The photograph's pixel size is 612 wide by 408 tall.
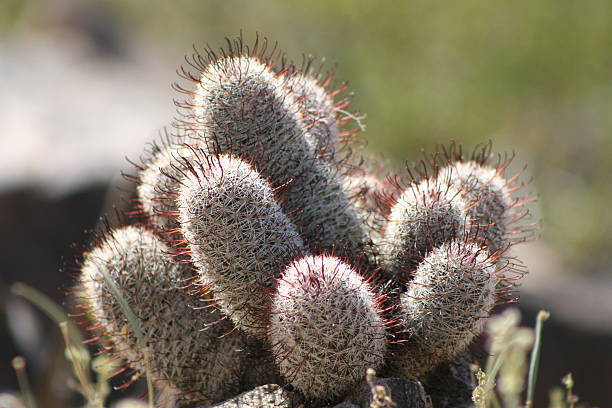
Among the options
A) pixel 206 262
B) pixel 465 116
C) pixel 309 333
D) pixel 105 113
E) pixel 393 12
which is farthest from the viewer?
pixel 393 12

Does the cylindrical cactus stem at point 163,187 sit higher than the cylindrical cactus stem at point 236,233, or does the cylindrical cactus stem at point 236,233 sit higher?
the cylindrical cactus stem at point 163,187

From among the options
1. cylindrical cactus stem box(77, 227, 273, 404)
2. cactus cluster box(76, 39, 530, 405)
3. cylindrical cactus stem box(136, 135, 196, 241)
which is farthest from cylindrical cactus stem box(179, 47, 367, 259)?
cylindrical cactus stem box(77, 227, 273, 404)

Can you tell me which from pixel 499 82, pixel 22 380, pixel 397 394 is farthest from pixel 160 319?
pixel 499 82

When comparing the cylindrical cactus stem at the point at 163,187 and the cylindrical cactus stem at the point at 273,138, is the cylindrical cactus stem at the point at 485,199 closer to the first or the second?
the cylindrical cactus stem at the point at 273,138

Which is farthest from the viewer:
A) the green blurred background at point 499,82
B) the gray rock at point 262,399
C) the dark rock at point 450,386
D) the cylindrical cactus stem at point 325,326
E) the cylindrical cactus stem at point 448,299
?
the green blurred background at point 499,82

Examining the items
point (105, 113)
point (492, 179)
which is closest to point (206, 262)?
point (492, 179)

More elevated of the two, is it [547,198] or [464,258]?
[547,198]

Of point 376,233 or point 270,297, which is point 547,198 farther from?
point 270,297

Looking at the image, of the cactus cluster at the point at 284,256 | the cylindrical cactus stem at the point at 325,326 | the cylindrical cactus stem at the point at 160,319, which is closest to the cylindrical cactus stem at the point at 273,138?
the cactus cluster at the point at 284,256
